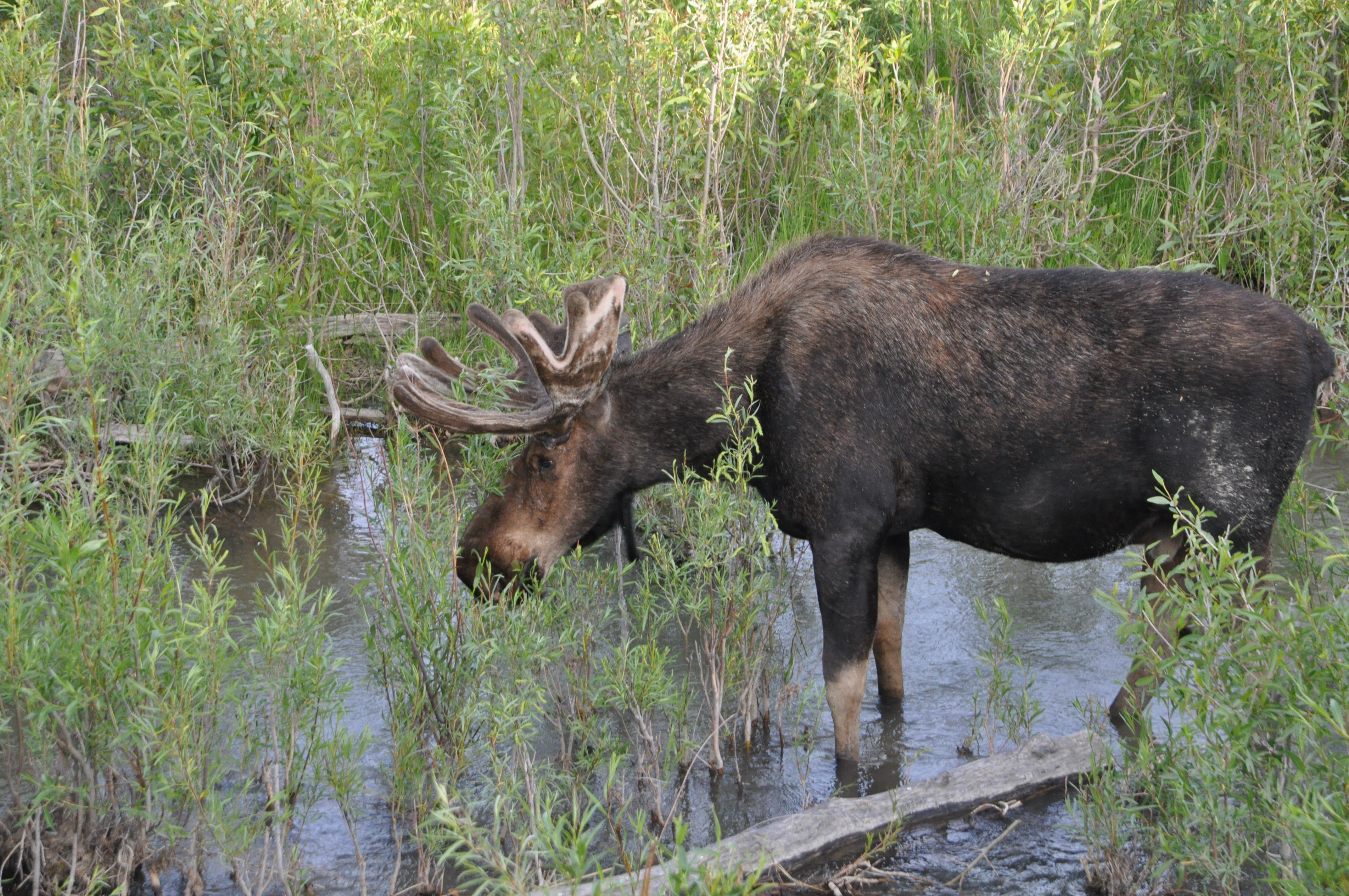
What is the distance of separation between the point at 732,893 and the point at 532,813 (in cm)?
54

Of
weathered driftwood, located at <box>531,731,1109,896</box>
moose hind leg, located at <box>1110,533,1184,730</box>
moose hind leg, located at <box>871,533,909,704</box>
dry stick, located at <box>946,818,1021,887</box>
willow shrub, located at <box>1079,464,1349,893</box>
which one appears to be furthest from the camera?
moose hind leg, located at <box>871,533,909,704</box>

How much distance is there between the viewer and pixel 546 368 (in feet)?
16.2

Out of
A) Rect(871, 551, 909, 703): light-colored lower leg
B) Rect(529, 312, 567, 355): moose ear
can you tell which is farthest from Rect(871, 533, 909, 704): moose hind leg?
Rect(529, 312, 567, 355): moose ear

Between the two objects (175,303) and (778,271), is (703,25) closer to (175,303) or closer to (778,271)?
(778,271)

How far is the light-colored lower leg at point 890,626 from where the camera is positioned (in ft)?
19.1


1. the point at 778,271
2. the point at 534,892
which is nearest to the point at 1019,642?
the point at 778,271

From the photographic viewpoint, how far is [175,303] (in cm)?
759

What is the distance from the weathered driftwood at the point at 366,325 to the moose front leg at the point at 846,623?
4301mm

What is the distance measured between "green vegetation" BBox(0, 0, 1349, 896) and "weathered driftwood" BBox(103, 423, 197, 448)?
71 mm

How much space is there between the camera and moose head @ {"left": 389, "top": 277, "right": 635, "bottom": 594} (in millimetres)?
4957

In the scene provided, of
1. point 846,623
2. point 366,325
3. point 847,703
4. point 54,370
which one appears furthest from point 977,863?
point 366,325

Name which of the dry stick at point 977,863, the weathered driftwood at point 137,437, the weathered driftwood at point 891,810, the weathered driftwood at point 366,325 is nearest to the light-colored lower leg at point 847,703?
the weathered driftwood at point 891,810

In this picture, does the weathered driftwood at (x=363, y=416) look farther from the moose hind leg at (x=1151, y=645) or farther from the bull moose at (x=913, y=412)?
the moose hind leg at (x=1151, y=645)

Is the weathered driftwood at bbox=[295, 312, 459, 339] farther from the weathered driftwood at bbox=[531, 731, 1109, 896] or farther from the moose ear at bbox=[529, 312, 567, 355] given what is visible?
the weathered driftwood at bbox=[531, 731, 1109, 896]
